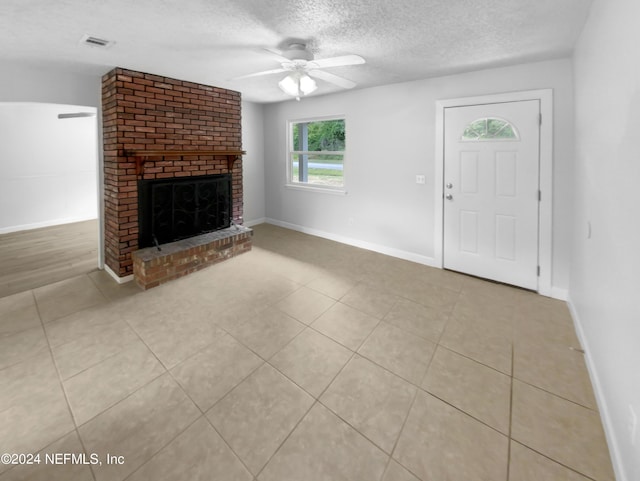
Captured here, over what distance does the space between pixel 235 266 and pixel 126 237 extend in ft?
4.24

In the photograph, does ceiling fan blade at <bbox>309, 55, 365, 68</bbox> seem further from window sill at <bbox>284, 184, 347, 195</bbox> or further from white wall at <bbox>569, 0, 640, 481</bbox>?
window sill at <bbox>284, 184, 347, 195</bbox>

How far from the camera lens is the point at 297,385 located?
1.93 m

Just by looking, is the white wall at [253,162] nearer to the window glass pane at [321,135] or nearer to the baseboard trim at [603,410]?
the window glass pane at [321,135]

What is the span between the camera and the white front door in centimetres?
312

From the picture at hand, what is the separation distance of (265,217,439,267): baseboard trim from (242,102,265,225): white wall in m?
0.40

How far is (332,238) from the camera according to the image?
5137 mm

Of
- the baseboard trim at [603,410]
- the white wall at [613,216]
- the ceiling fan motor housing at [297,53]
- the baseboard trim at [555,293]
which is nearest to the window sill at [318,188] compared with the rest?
the ceiling fan motor housing at [297,53]

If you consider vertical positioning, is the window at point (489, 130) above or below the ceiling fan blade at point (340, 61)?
below

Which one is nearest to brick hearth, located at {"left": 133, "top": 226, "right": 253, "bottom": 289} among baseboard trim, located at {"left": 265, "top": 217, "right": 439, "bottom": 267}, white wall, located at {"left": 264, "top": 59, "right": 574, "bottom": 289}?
baseboard trim, located at {"left": 265, "top": 217, "right": 439, "bottom": 267}

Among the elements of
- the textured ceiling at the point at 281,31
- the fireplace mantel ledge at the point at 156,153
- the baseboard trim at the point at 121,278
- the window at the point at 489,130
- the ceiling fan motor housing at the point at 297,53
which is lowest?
the baseboard trim at the point at 121,278

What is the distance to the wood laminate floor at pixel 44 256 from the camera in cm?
352

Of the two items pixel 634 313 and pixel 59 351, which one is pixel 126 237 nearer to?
pixel 59 351

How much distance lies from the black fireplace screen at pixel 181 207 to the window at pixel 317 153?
5.04 feet

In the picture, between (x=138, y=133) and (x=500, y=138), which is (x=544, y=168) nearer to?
(x=500, y=138)
